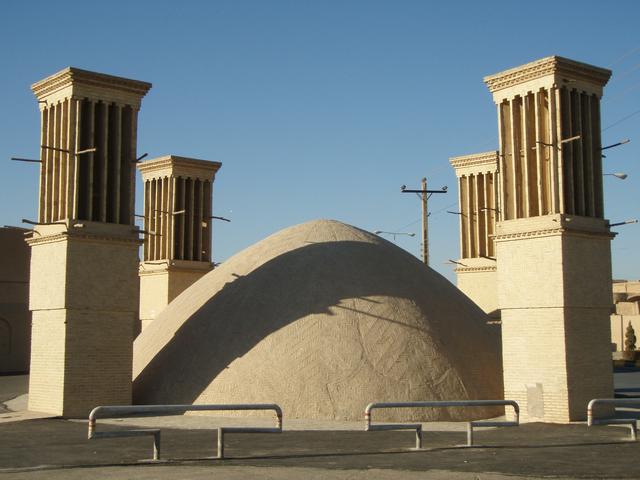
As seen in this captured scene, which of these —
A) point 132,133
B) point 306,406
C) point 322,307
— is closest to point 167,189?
point 132,133

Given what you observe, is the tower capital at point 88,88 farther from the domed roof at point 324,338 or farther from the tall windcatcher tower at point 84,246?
the domed roof at point 324,338

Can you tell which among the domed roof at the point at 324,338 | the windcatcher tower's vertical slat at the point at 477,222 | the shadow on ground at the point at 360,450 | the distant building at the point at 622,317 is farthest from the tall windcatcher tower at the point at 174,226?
the distant building at the point at 622,317

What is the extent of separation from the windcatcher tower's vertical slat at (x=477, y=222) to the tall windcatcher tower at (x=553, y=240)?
1132cm

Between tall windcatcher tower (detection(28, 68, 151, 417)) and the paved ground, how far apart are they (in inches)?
105

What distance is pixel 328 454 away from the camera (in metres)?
13.9

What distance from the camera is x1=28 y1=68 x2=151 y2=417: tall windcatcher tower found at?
827 inches

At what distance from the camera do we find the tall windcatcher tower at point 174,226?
3278 centimetres

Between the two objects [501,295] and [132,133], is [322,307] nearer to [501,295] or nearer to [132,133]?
[501,295]

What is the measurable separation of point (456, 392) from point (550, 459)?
7.68m

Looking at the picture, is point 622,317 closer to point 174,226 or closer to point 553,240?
point 174,226

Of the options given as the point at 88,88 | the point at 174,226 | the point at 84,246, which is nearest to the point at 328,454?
the point at 84,246

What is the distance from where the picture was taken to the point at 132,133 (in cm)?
2300

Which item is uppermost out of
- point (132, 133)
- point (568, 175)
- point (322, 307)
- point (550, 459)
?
point (132, 133)

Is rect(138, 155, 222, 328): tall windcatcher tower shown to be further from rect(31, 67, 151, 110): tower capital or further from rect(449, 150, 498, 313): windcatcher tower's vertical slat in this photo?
rect(449, 150, 498, 313): windcatcher tower's vertical slat
